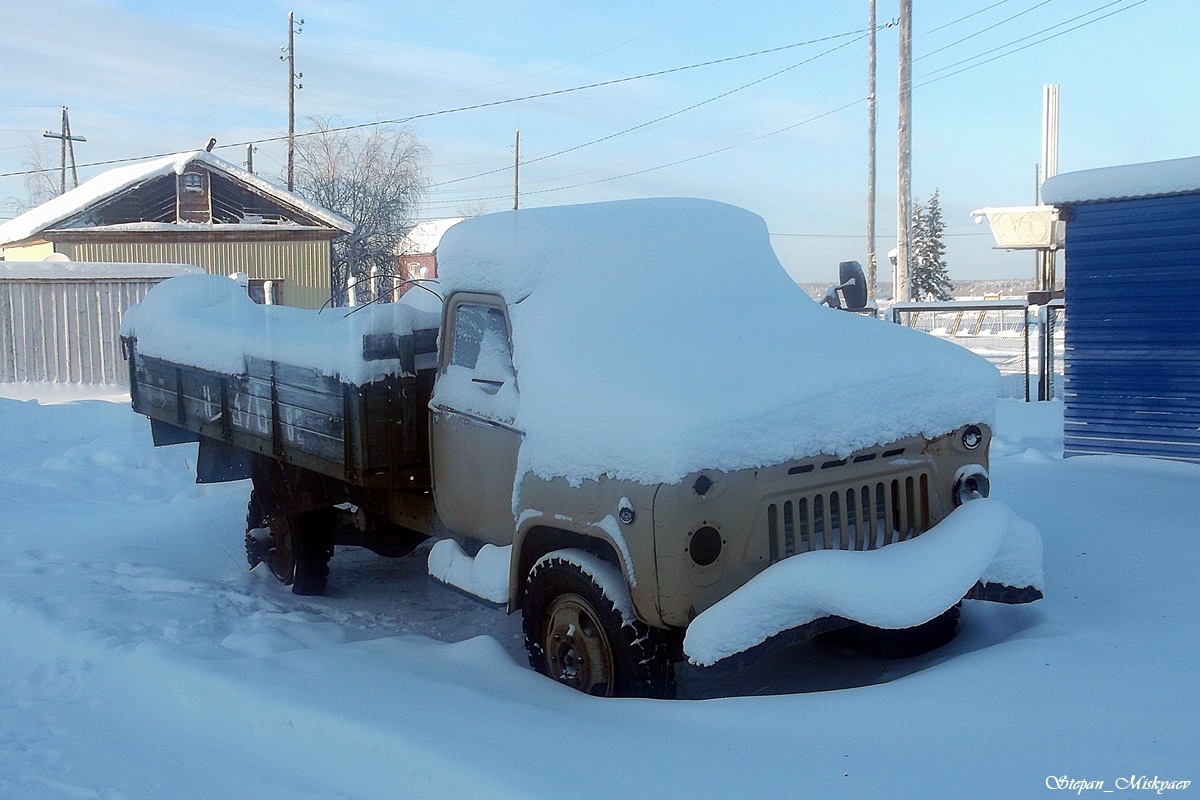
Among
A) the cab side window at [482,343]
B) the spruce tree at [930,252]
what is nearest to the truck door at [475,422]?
the cab side window at [482,343]

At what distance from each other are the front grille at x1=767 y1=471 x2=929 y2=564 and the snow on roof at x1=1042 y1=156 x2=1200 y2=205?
6342mm

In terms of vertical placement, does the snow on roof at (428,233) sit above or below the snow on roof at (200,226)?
above

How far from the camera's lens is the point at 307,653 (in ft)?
15.4

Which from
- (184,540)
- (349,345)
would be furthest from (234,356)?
(184,540)

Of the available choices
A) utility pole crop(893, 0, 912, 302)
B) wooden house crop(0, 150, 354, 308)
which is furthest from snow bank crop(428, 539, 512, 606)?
wooden house crop(0, 150, 354, 308)

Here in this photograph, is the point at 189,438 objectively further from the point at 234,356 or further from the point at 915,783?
the point at 915,783

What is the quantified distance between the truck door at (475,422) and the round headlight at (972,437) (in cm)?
207

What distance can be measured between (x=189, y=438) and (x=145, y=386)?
56 centimetres

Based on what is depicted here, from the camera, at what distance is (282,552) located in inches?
275

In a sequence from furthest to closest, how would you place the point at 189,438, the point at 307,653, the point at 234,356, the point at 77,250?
the point at 77,250, the point at 189,438, the point at 234,356, the point at 307,653

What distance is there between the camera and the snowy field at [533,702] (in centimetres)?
314

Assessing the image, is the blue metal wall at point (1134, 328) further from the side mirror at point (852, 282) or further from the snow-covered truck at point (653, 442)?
the snow-covered truck at point (653, 442)

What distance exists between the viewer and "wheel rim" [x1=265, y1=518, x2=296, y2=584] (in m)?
6.85

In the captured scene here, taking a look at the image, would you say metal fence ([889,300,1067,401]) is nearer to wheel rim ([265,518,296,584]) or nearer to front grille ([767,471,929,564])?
front grille ([767,471,929,564])
